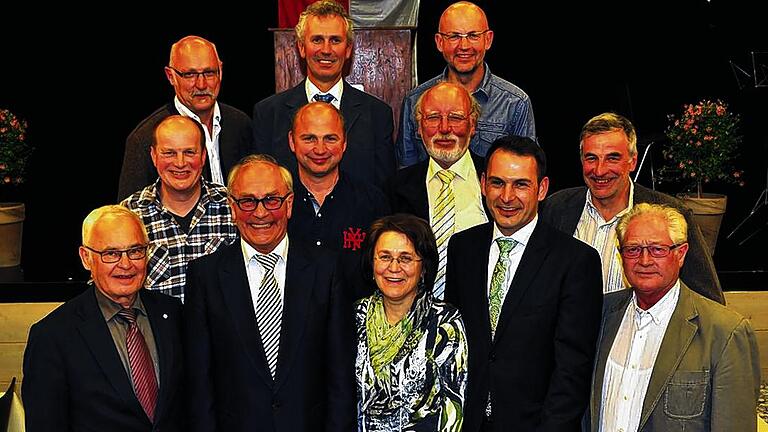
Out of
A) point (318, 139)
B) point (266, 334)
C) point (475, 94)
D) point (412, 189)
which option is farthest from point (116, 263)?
point (475, 94)

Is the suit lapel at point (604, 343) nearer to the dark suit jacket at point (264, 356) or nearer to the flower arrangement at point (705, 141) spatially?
the dark suit jacket at point (264, 356)

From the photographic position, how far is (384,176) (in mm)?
4910

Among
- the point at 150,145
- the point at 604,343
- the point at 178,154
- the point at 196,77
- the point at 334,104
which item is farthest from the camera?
the point at 334,104

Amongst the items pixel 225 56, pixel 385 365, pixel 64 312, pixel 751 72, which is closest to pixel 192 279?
pixel 64 312

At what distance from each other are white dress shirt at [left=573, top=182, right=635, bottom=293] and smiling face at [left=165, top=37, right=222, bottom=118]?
1.68 meters

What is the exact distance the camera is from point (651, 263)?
363 centimetres

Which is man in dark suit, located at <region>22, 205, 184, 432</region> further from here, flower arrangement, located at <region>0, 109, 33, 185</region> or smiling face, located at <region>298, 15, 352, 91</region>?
flower arrangement, located at <region>0, 109, 33, 185</region>

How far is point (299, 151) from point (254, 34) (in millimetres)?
5076

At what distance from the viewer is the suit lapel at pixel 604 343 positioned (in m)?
3.79

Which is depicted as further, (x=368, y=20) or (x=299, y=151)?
(x=368, y=20)

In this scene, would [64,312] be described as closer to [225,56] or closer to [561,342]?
[561,342]

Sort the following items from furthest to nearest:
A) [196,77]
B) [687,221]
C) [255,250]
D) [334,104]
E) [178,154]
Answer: [334,104]
[196,77]
[178,154]
[687,221]
[255,250]

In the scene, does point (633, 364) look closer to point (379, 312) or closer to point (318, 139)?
point (379, 312)

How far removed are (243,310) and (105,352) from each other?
1.62 ft
